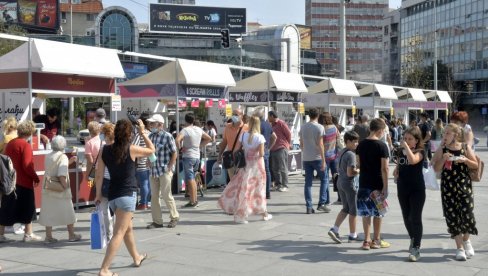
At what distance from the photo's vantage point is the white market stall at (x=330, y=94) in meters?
20.3

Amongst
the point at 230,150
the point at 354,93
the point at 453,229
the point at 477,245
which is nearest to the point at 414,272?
the point at 453,229

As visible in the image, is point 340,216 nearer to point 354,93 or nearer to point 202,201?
point 202,201

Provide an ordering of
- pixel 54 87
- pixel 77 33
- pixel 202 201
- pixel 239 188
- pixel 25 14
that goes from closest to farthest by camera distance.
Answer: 1. pixel 239 188
2. pixel 54 87
3. pixel 202 201
4. pixel 25 14
5. pixel 77 33

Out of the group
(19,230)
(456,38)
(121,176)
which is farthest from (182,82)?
(456,38)

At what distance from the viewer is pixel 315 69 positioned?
385 feet

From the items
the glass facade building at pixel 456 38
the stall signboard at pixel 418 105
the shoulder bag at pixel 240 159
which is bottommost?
the shoulder bag at pixel 240 159

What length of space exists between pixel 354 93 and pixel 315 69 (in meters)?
97.1

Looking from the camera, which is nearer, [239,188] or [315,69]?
[239,188]

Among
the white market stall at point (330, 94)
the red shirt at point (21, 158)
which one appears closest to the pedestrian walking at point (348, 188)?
the red shirt at point (21, 158)

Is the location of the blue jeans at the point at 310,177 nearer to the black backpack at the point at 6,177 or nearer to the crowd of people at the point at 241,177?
the crowd of people at the point at 241,177

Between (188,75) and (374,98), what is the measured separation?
13.8 meters

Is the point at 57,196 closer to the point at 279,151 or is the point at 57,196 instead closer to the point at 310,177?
the point at 310,177

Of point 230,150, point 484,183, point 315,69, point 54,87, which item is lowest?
point 484,183

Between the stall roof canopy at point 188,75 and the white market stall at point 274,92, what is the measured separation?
2.69 metres
